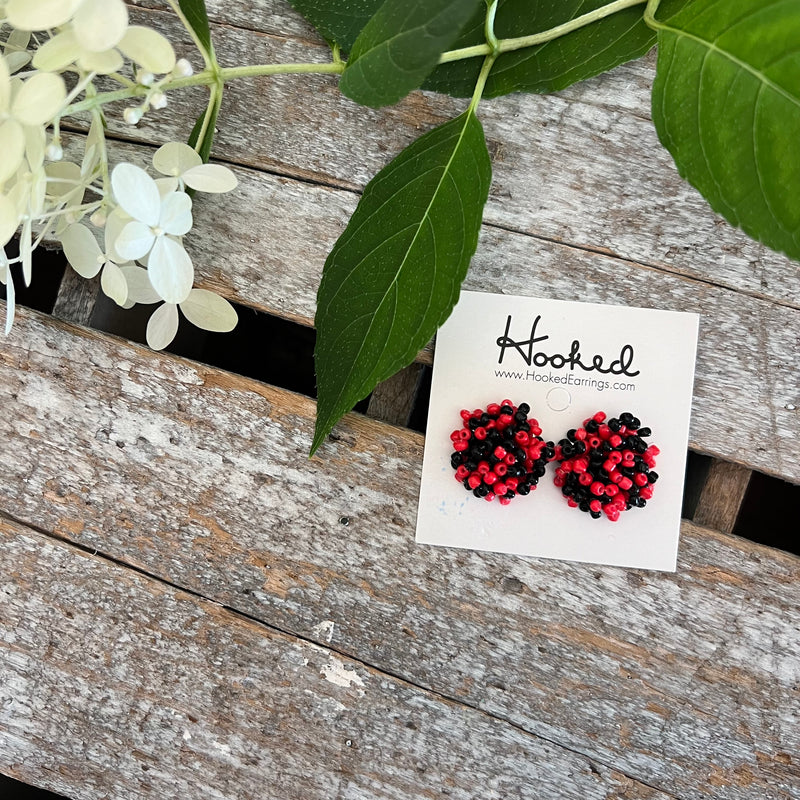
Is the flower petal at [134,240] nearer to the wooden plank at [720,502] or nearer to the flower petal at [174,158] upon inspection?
the flower petal at [174,158]

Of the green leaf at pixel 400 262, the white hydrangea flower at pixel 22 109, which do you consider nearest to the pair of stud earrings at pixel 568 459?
the green leaf at pixel 400 262

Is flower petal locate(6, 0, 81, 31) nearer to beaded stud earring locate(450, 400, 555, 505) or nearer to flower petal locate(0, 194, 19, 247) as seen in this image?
flower petal locate(0, 194, 19, 247)

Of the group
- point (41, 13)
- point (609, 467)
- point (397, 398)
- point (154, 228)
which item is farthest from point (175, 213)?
point (609, 467)

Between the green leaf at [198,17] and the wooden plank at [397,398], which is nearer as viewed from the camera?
the green leaf at [198,17]

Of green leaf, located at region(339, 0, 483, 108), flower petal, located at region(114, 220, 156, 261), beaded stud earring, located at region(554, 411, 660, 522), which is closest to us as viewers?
green leaf, located at region(339, 0, 483, 108)

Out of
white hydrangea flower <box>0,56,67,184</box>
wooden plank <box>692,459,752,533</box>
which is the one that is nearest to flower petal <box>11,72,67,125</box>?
white hydrangea flower <box>0,56,67,184</box>

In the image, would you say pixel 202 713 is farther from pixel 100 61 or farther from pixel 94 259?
pixel 100 61
